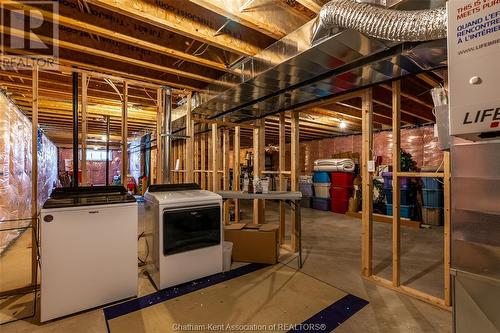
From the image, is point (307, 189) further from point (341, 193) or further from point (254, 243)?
point (254, 243)

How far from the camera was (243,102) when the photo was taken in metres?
3.26

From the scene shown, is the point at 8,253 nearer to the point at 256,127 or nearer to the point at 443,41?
the point at 256,127

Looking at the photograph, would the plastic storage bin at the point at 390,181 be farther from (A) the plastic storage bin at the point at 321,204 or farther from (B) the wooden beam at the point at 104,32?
(B) the wooden beam at the point at 104,32

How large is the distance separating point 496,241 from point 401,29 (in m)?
1.22

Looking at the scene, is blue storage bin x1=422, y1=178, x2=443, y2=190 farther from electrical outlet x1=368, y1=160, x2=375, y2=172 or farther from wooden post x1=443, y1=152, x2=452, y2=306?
wooden post x1=443, y1=152, x2=452, y2=306

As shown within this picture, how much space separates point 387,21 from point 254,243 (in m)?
2.56

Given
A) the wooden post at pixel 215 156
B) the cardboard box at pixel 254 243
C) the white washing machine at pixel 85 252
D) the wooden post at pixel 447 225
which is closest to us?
the white washing machine at pixel 85 252

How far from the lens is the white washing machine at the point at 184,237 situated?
2.41 meters

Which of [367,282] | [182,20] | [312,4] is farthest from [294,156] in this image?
[182,20]

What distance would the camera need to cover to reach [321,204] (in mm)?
6770

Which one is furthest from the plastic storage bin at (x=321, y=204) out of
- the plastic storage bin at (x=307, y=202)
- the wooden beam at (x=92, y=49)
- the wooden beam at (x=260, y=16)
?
the wooden beam at (x=260, y=16)

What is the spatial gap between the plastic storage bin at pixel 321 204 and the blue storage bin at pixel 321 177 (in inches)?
20.3

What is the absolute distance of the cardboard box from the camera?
3057 mm

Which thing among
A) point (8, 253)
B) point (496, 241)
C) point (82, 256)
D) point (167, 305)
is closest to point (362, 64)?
point (496, 241)
